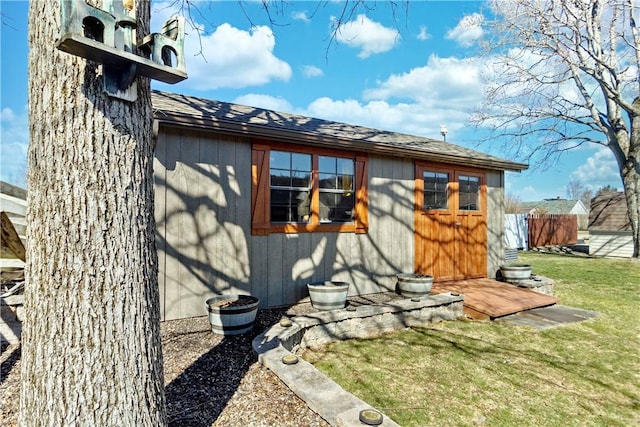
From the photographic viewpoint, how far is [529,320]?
17.2 feet

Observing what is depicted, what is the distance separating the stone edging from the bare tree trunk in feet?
3.57

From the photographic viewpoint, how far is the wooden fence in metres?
17.6

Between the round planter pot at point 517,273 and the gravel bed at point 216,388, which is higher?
the round planter pot at point 517,273

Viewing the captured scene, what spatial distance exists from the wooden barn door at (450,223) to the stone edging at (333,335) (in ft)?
4.76

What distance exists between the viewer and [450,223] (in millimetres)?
6969

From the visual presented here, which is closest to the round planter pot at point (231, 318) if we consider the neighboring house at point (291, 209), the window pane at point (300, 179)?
the neighboring house at point (291, 209)

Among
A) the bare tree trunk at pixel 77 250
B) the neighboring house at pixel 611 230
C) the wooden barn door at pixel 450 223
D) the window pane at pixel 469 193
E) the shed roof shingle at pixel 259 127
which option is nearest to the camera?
the bare tree trunk at pixel 77 250

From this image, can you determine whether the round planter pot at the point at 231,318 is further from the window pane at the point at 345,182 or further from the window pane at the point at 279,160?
the window pane at the point at 345,182

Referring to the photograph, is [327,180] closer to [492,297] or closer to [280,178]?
[280,178]

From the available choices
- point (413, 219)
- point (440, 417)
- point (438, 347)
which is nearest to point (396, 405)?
point (440, 417)

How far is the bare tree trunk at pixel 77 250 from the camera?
4.97 feet

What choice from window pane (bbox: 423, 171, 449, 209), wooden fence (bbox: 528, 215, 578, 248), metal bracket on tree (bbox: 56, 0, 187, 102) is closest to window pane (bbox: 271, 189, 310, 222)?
window pane (bbox: 423, 171, 449, 209)

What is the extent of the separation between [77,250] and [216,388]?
1.55 m

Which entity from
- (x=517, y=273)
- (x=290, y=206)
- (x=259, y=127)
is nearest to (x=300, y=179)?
(x=290, y=206)
